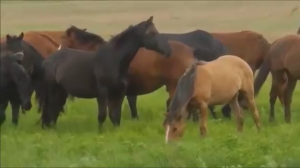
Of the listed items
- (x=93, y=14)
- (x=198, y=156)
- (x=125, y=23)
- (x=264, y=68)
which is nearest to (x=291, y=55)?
(x=264, y=68)

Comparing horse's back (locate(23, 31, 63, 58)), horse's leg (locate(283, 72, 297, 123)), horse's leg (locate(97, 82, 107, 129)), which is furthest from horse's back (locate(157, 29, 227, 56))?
horse's leg (locate(97, 82, 107, 129))

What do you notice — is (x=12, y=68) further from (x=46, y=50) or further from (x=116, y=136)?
(x=46, y=50)

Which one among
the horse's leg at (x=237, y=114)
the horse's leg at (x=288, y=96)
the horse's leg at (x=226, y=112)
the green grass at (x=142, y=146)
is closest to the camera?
the green grass at (x=142, y=146)

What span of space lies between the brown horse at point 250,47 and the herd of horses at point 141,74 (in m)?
0.84

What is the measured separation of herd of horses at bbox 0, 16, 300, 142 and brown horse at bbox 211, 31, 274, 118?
84 cm

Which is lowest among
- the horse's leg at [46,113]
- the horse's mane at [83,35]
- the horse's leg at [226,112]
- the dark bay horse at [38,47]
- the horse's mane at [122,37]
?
the horse's leg at [226,112]

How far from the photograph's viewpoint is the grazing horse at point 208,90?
10.1 meters

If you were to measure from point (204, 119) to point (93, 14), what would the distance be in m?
33.2

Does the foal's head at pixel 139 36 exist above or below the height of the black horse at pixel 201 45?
above

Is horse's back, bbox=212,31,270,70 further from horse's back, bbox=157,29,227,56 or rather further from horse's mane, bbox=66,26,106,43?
horse's mane, bbox=66,26,106,43

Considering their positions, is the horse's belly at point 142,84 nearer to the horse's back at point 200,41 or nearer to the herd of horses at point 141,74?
the herd of horses at point 141,74

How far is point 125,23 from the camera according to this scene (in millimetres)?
35844

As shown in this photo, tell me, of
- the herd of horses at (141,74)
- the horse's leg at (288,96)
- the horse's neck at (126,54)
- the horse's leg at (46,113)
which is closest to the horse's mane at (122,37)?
the herd of horses at (141,74)

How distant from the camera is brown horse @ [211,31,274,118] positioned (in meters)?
15.3
